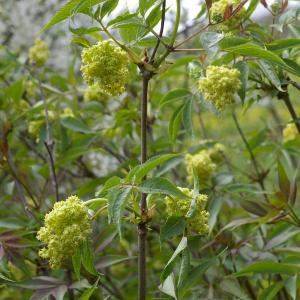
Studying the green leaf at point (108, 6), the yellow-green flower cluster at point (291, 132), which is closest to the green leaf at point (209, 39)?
the green leaf at point (108, 6)

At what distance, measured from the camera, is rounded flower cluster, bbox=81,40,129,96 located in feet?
3.99

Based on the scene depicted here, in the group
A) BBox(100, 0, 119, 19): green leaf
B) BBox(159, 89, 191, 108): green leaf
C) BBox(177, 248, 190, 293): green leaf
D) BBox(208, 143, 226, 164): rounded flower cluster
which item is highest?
BBox(100, 0, 119, 19): green leaf

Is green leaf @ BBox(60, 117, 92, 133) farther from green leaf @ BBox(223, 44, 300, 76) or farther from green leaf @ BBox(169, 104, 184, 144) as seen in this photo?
green leaf @ BBox(223, 44, 300, 76)

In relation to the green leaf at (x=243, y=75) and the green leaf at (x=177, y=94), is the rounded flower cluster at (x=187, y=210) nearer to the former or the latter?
the green leaf at (x=243, y=75)

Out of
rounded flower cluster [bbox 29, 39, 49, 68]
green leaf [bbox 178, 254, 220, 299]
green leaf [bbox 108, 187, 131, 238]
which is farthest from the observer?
rounded flower cluster [bbox 29, 39, 49, 68]

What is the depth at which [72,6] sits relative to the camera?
3.62 ft

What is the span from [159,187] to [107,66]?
0.36 meters

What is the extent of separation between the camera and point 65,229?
110 centimetres

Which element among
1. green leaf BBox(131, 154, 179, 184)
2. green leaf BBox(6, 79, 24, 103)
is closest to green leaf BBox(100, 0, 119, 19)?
green leaf BBox(131, 154, 179, 184)

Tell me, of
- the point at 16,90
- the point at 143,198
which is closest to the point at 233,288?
the point at 143,198

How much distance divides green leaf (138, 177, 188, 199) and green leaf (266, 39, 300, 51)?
22.4 inches

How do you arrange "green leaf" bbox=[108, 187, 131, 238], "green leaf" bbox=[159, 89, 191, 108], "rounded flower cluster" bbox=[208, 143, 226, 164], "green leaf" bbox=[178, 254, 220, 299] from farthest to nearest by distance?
"rounded flower cluster" bbox=[208, 143, 226, 164] → "green leaf" bbox=[159, 89, 191, 108] → "green leaf" bbox=[178, 254, 220, 299] → "green leaf" bbox=[108, 187, 131, 238]

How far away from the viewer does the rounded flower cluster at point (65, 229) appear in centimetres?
110

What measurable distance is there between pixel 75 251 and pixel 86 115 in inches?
65.5
